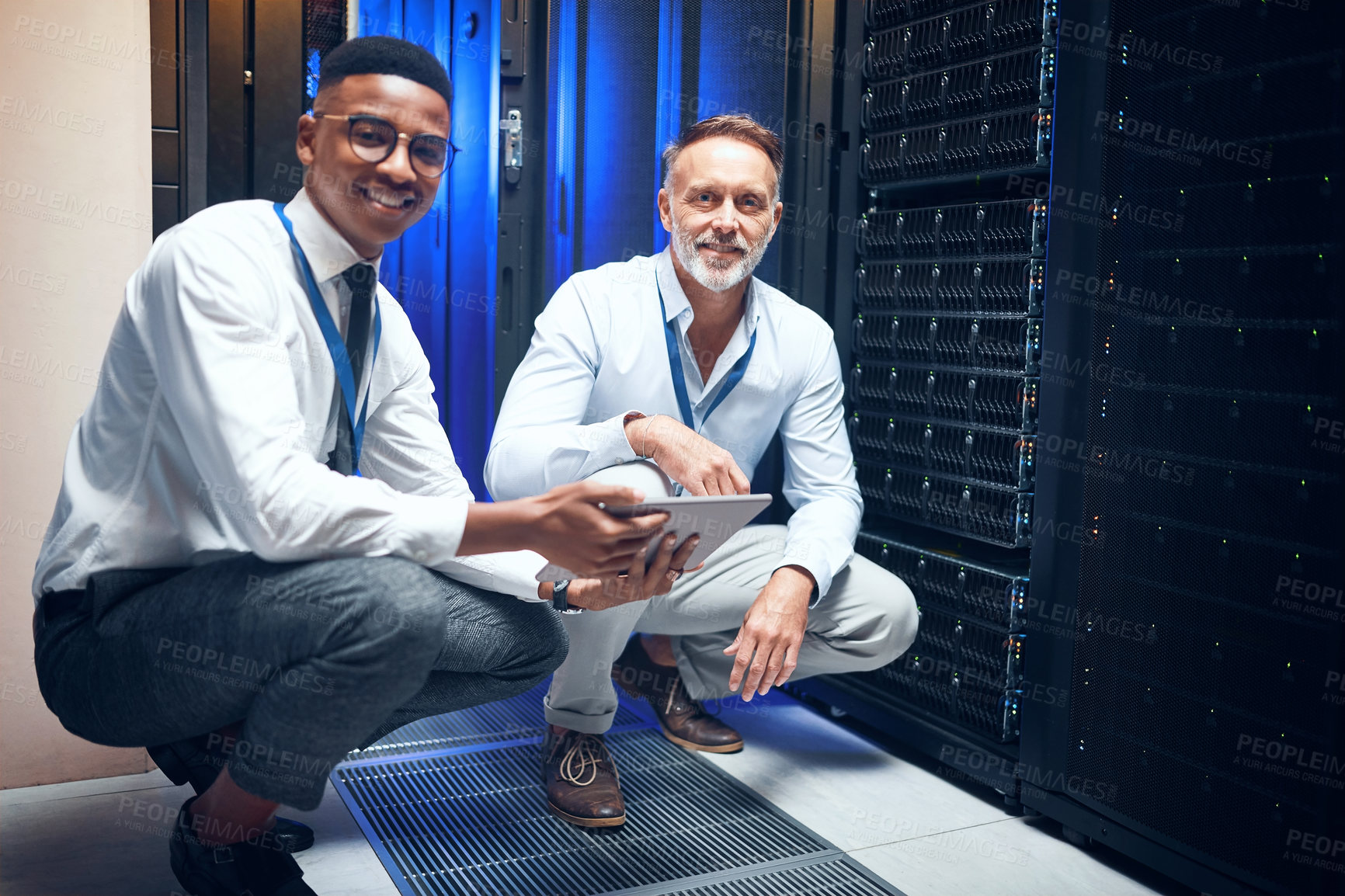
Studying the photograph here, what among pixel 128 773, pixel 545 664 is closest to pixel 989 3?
pixel 545 664

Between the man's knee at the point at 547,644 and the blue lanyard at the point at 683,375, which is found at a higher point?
the blue lanyard at the point at 683,375

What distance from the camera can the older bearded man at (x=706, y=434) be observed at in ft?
6.91

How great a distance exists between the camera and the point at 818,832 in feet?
6.73

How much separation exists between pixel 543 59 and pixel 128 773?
2.04m

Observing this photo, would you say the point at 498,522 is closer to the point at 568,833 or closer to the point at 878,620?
the point at 568,833

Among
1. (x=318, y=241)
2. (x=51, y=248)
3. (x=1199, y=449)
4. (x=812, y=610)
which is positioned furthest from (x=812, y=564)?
(x=51, y=248)

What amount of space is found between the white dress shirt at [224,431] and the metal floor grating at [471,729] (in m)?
0.98

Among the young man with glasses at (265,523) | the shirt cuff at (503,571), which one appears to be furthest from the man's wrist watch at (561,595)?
the young man with glasses at (265,523)

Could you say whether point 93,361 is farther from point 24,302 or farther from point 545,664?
point 545,664

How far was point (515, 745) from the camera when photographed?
8.03ft

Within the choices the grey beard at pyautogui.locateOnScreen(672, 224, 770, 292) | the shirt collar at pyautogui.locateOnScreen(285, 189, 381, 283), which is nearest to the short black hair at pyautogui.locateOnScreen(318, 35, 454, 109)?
the shirt collar at pyautogui.locateOnScreen(285, 189, 381, 283)

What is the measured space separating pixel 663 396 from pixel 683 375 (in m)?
0.07

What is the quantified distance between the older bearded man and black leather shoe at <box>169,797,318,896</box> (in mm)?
659

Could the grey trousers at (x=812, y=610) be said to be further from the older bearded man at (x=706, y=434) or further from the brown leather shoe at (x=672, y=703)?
the brown leather shoe at (x=672, y=703)
